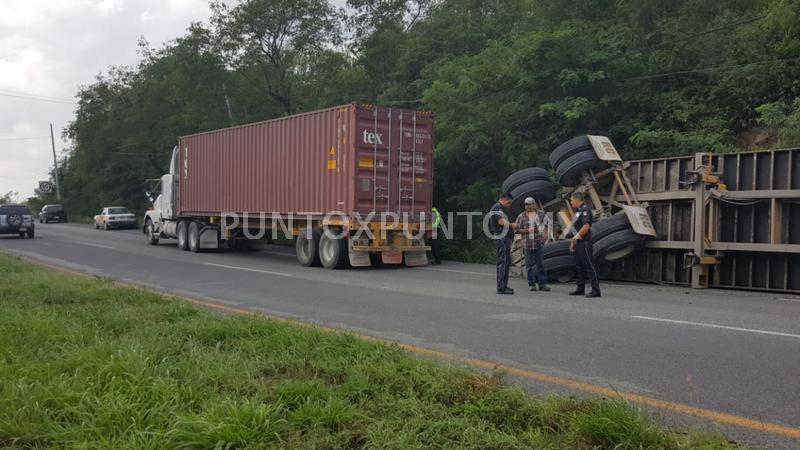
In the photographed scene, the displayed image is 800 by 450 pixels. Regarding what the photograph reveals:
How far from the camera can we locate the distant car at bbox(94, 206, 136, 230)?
38719 mm

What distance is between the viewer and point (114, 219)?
127ft

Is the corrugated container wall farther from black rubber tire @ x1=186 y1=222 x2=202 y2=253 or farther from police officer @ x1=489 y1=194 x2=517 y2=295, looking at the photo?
police officer @ x1=489 y1=194 x2=517 y2=295

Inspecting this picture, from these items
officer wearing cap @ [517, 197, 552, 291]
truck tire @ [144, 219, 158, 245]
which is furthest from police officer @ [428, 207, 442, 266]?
truck tire @ [144, 219, 158, 245]

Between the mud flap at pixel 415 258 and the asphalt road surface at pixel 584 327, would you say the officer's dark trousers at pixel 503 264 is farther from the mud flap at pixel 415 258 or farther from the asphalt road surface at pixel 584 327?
the mud flap at pixel 415 258

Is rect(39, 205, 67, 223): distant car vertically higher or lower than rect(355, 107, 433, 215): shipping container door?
lower

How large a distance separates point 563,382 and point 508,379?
1.35 feet

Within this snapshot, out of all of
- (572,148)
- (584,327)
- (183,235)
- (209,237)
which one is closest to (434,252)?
(572,148)

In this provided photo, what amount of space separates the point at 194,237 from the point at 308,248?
650cm

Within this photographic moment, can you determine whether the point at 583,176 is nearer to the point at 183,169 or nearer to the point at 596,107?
the point at 596,107

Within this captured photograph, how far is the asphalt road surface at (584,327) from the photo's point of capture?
185 inches

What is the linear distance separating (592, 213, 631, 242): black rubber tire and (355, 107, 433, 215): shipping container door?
15.6 ft

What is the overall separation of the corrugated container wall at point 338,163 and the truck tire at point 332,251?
2.19 feet

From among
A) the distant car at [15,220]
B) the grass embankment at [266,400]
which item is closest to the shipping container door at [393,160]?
the grass embankment at [266,400]

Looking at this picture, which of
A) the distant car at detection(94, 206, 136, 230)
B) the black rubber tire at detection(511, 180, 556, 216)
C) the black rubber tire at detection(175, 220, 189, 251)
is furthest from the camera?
the distant car at detection(94, 206, 136, 230)
